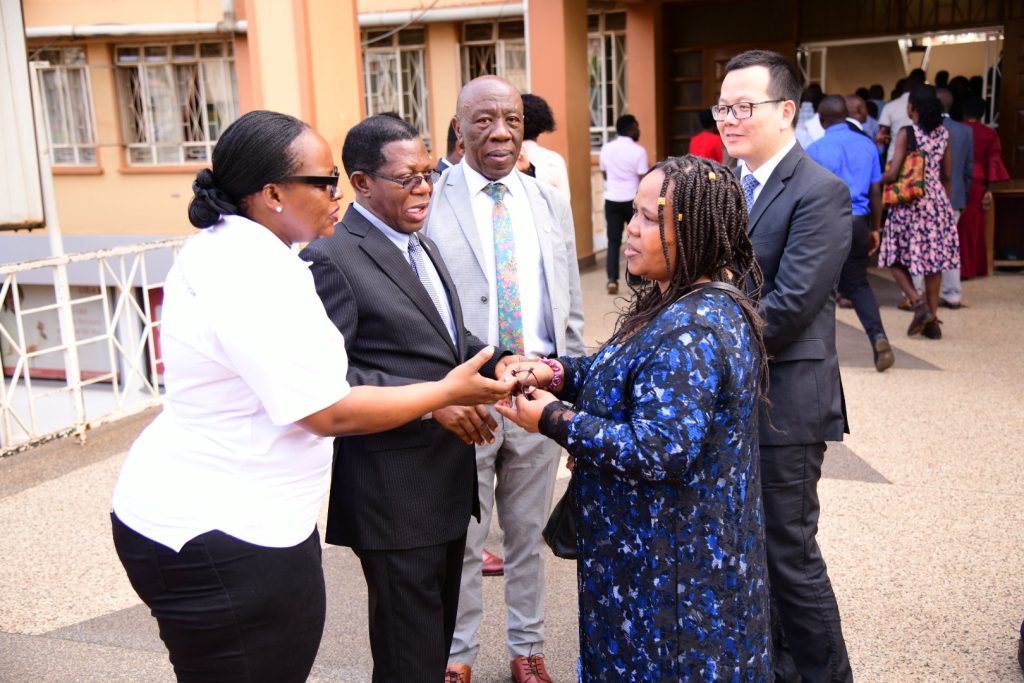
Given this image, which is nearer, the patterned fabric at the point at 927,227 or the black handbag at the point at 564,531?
the black handbag at the point at 564,531

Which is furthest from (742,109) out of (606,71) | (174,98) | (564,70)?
(174,98)

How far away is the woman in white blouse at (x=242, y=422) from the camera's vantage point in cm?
196

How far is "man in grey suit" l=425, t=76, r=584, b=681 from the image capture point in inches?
130

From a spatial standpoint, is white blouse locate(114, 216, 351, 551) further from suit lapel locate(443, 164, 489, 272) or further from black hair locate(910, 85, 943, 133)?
black hair locate(910, 85, 943, 133)

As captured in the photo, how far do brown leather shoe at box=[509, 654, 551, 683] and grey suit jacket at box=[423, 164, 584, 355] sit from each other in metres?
1.07

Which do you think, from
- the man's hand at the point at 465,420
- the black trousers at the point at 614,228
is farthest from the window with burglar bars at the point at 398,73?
the man's hand at the point at 465,420

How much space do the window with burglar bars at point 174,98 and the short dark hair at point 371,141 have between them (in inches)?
606

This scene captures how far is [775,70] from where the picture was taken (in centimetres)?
312

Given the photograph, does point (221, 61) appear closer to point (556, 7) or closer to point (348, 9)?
point (556, 7)

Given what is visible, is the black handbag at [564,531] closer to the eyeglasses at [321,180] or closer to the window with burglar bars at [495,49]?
the eyeglasses at [321,180]

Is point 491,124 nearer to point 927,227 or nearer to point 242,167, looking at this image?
point 242,167

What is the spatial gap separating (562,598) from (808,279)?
1.79 m

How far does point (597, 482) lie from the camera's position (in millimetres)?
2367

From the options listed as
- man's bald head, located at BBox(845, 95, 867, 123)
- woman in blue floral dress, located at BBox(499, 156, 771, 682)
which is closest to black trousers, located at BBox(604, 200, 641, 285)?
man's bald head, located at BBox(845, 95, 867, 123)
